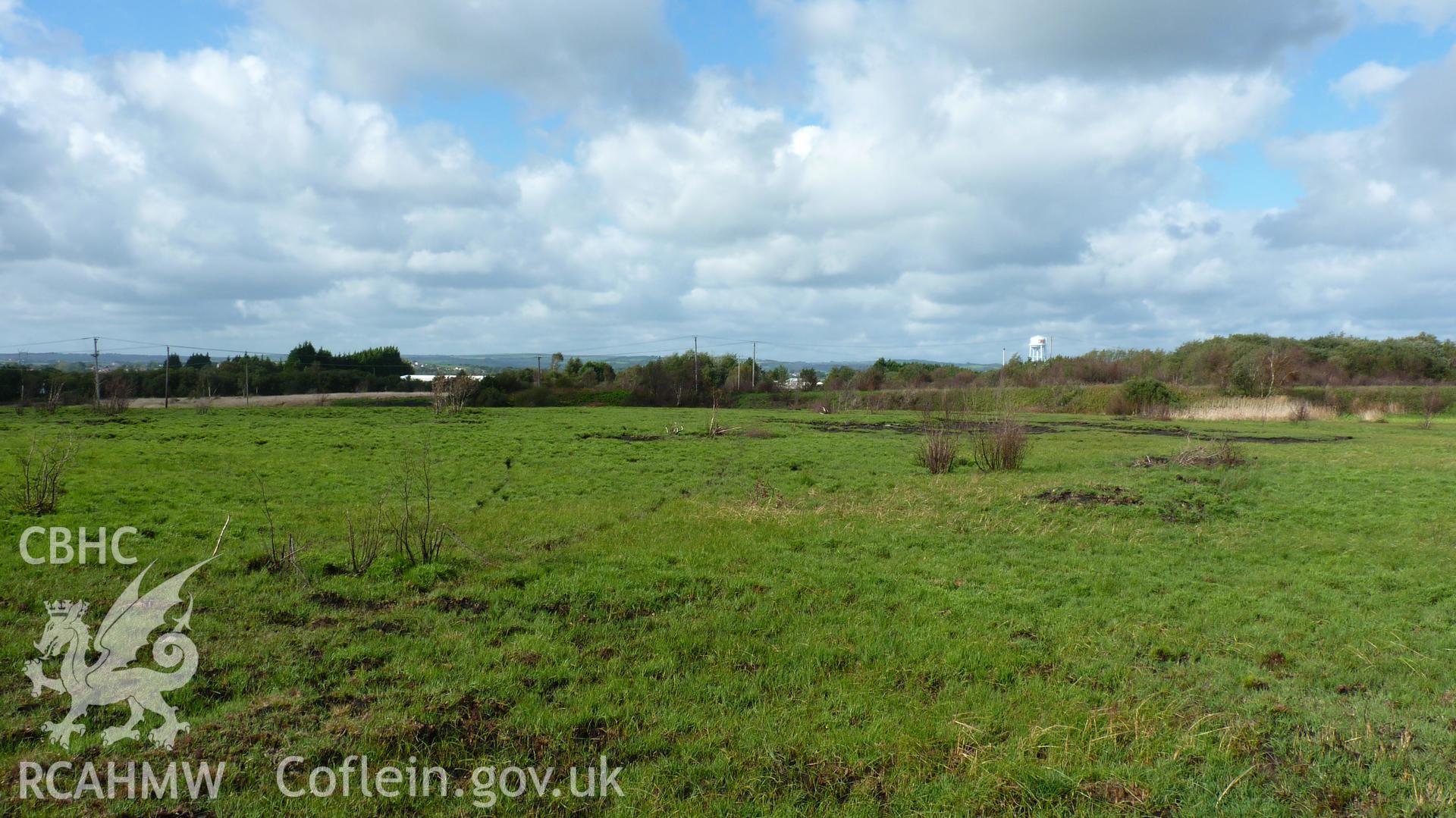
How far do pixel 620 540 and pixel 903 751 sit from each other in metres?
6.04

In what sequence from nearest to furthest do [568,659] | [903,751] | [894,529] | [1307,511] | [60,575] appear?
[903,751] → [568,659] → [60,575] → [894,529] → [1307,511]

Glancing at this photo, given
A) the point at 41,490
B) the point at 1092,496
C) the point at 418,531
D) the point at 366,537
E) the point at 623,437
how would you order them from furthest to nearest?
the point at 623,437 → the point at 1092,496 → the point at 41,490 → the point at 418,531 → the point at 366,537

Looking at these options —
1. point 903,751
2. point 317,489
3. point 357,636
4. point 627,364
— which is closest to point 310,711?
point 357,636

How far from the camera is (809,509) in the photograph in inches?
503

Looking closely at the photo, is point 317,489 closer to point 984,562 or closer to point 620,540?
point 620,540

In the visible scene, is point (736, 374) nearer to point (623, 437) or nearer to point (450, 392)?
point (450, 392)

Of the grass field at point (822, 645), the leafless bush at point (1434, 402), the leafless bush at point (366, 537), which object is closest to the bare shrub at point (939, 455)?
the grass field at point (822, 645)

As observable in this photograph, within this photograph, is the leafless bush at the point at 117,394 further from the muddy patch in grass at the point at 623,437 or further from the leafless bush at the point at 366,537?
the leafless bush at the point at 366,537

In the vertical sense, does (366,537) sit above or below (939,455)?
below

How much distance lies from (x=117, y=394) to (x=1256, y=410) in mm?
59711

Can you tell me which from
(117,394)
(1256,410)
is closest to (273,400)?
(117,394)

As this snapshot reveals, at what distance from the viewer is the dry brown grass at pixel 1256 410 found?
4250 centimetres

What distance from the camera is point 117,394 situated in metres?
35.4

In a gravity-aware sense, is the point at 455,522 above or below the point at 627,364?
below
